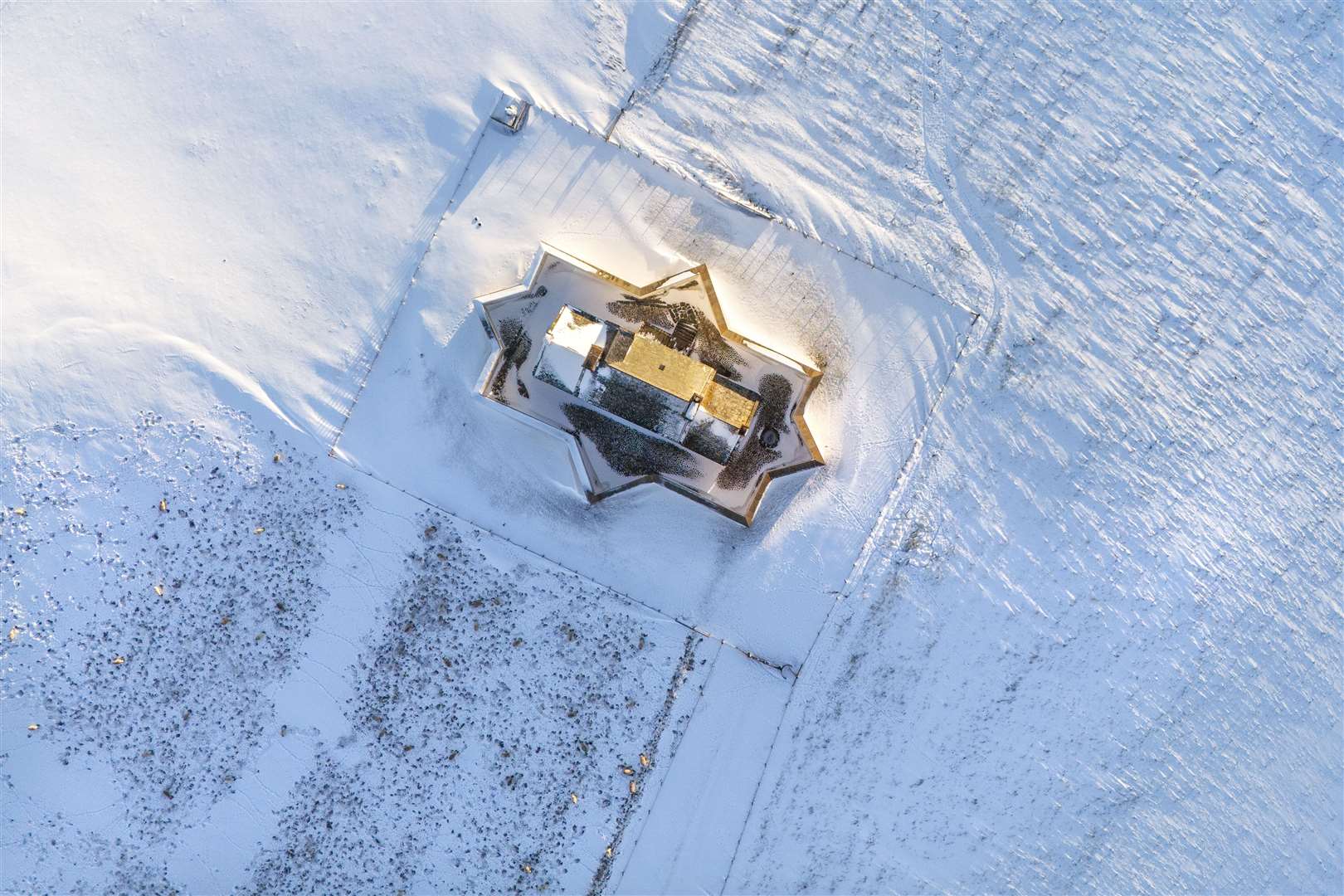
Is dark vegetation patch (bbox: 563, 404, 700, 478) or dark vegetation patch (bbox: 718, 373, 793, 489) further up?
dark vegetation patch (bbox: 718, 373, 793, 489)

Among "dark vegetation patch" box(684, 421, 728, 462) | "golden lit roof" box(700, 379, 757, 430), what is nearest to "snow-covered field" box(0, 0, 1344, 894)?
"dark vegetation patch" box(684, 421, 728, 462)

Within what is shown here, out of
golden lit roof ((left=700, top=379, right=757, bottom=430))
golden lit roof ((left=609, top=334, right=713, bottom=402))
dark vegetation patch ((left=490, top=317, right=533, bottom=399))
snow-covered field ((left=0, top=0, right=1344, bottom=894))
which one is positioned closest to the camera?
golden lit roof ((left=609, top=334, right=713, bottom=402))

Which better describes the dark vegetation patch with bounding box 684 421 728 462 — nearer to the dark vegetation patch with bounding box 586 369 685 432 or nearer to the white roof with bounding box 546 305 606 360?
the dark vegetation patch with bounding box 586 369 685 432

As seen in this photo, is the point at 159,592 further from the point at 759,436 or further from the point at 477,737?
the point at 759,436

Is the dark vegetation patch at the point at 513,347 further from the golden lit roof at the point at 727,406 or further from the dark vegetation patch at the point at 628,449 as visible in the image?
the golden lit roof at the point at 727,406

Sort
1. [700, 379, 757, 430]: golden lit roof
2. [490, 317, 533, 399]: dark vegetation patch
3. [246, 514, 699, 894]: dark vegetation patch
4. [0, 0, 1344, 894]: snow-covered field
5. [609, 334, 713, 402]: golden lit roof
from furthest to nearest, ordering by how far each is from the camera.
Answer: [246, 514, 699, 894]: dark vegetation patch, [0, 0, 1344, 894]: snow-covered field, [490, 317, 533, 399]: dark vegetation patch, [700, 379, 757, 430]: golden lit roof, [609, 334, 713, 402]: golden lit roof

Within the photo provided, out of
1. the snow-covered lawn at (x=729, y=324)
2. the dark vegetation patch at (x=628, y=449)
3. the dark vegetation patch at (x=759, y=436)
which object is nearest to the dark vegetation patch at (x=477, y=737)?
the snow-covered lawn at (x=729, y=324)

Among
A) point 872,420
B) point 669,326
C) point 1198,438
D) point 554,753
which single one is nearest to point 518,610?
point 554,753

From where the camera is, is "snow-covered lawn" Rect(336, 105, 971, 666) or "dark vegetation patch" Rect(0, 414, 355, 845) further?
"snow-covered lawn" Rect(336, 105, 971, 666)

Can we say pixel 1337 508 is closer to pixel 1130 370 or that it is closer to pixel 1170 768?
pixel 1130 370
